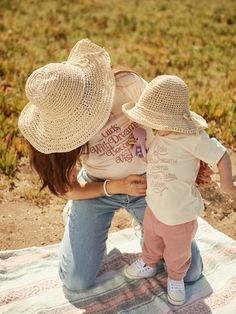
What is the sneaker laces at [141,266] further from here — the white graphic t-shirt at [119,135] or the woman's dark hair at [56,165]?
the woman's dark hair at [56,165]

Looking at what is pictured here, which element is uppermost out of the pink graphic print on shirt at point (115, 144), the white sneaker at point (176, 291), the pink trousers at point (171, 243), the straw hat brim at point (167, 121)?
the straw hat brim at point (167, 121)

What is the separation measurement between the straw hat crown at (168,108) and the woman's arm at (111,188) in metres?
0.49

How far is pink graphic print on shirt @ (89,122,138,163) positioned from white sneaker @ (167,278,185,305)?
0.76 meters

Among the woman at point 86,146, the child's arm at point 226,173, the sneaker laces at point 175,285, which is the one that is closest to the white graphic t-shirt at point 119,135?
the woman at point 86,146

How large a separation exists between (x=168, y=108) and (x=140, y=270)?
47.4 inches

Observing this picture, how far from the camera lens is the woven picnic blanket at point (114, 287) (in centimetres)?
311

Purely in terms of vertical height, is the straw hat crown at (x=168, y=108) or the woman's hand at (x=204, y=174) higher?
the straw hat crown at (x=168, y=108)

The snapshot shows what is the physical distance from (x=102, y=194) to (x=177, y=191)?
0.60 meters

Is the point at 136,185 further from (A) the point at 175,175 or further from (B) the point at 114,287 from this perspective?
(B) the point at 114,287

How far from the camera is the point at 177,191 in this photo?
2.68 m

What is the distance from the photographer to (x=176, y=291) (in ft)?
10.0

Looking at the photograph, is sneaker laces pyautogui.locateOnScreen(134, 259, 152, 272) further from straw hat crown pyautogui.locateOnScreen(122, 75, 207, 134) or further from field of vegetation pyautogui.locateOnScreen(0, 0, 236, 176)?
field of vegetation pyautogui.locateOnScreen(0, 0, 236, 176)

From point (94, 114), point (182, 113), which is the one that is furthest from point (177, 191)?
point (94, 114)

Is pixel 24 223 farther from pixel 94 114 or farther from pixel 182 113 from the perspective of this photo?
pixel 182 113
